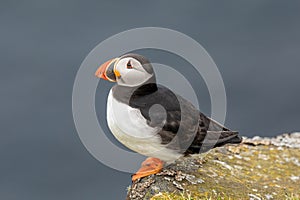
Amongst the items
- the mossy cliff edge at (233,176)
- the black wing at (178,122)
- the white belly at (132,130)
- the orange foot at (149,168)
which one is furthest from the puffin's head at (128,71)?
the mossy cliff edge at (233,176)

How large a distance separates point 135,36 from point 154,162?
6.72 ft

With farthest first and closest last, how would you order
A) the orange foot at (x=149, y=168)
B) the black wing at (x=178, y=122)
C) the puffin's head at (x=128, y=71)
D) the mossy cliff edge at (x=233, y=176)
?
1. the orange foot at (x=149, y=168)
2. the mossy cliff edge at (x=233, y=176)
3. the black wing at (x=178, y=122)
4. the puffin's head at (x=128, y=71)

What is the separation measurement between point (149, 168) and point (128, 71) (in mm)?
1677

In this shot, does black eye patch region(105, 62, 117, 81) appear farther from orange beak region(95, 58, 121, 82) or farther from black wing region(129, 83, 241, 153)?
black wing region(129, 83, 241, 153)

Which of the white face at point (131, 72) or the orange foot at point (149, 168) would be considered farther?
the orange foot at point (149, 168)

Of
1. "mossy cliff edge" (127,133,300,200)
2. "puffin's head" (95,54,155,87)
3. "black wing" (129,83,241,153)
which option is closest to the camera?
"puffin's head" (95,54,155,87)

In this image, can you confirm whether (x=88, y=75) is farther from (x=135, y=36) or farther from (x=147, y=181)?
(x=147, y=181)

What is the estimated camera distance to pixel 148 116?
8.74m

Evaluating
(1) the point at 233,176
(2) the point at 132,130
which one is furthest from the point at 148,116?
(1) the point at 233,176

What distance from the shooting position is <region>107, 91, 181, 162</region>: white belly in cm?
871

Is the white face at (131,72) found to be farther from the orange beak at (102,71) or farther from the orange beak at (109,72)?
the orange beak at (102,71)

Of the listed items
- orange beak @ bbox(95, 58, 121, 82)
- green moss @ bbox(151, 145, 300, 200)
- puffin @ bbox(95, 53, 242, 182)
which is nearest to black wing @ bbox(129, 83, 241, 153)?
puffin @ bbox(95, 53, 242, 182)

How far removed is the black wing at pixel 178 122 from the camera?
880cm

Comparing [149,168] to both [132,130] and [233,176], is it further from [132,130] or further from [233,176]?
[233,176]
